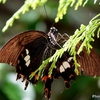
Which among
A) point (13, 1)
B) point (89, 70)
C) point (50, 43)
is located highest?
point (13, 1)

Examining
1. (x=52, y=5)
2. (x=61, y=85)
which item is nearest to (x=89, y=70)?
(x=52, y=5)

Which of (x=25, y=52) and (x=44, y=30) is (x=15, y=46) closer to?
(x=25, y=52)

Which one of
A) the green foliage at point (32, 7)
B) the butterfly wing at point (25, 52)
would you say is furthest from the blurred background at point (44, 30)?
the green foliage at point (32, 7)

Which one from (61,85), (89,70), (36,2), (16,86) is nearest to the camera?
(36,2)

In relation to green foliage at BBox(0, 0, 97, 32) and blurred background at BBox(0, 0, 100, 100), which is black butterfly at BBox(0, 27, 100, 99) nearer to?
green foliage at BBox(0, 0, 97, 32)

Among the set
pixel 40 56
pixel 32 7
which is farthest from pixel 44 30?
pixel 32 7

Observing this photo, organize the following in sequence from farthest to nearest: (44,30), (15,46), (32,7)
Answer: (44,30), (15,46), (32,7)

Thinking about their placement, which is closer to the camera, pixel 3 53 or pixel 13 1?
pixel 3 53

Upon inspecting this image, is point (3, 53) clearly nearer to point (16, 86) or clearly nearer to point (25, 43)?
point (25, 43)
